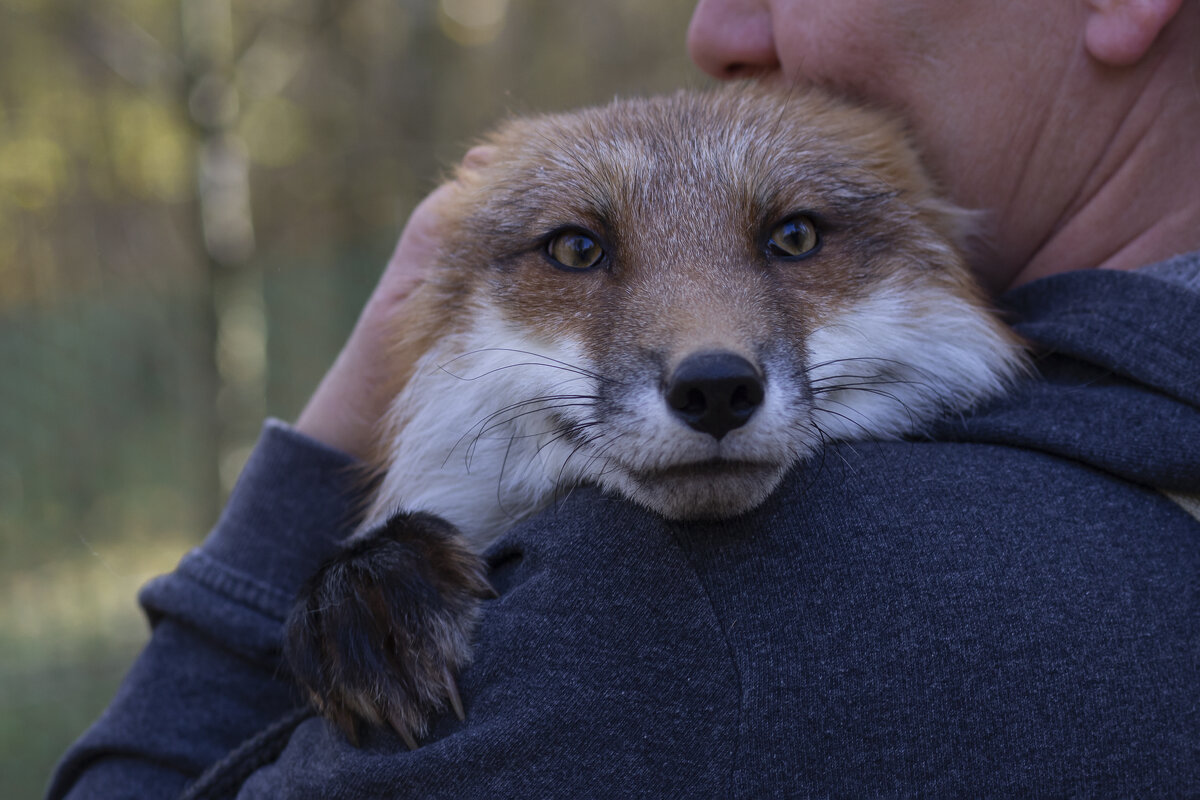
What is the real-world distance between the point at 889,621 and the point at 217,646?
1.54 meters

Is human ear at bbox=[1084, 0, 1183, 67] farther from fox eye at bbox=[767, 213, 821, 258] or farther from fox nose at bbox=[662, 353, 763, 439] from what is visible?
fox nose at bbox=[662, 353, 763, 439]

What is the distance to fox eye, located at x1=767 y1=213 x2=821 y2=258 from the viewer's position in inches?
82.3

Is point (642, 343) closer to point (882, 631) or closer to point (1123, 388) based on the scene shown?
point (882, 631)

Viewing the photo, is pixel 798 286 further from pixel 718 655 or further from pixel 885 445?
pixel 718 655

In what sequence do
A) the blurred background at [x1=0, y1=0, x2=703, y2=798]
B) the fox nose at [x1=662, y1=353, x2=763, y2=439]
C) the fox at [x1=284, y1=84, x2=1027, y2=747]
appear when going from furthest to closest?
the blurred background at [x1=0, y1=0, x2=703, y2=798] < the fox at [x1=284, y1=84, x2=1027, y2=747] < the fox nose at [x1=662, y1=353, x2=763, y2=439]

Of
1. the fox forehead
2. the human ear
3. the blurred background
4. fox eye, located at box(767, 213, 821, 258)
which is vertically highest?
the human ear

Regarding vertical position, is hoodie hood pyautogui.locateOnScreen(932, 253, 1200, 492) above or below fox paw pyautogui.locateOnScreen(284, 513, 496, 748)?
above

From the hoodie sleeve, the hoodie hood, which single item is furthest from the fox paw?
the hoodie hood

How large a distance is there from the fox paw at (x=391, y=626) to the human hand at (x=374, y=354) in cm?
67

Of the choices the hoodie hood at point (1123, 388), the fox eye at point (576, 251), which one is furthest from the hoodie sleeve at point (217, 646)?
the hoodie hood at point (1123, 388)

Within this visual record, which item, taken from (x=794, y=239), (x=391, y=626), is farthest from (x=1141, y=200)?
(x=391, y=626)

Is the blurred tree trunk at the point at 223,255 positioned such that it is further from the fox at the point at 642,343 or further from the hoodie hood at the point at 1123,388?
the hoodie hood at the point at 1123,388

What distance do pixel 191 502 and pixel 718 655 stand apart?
5.97 metres

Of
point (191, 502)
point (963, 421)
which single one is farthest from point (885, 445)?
point (191, 502)
